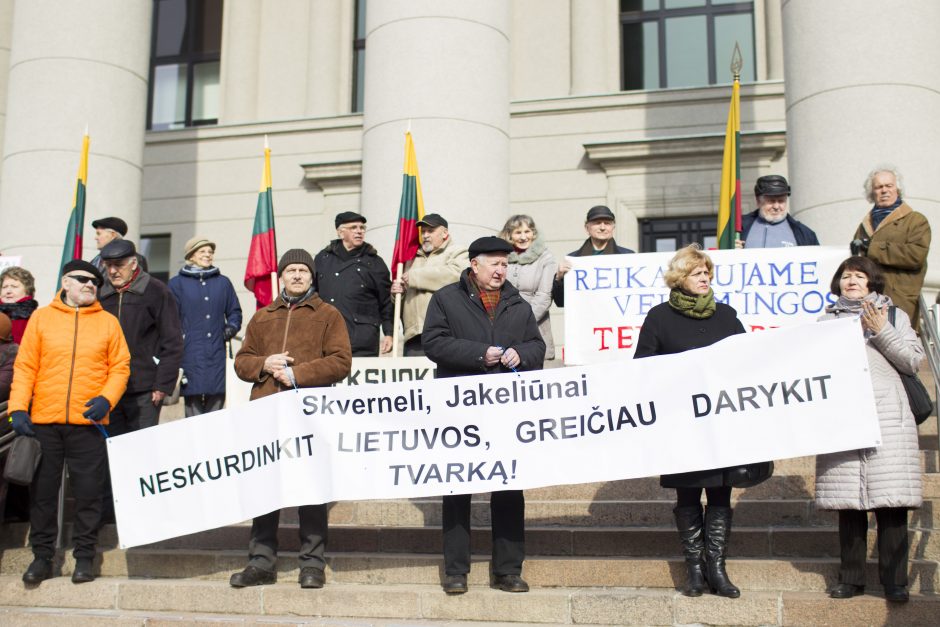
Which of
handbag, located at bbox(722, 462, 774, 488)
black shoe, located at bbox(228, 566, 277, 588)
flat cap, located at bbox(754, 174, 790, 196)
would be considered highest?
flat cap, located at bbox(754, 174, 790, 196)

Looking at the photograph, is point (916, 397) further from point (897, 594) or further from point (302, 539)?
→ point (302, 539)

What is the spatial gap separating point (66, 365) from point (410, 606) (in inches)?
108

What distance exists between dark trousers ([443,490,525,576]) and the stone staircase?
164mm

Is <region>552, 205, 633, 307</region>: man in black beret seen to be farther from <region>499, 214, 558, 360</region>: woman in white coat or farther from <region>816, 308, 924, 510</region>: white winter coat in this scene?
<region>816, 308, 924, 510</region>: white winter coat

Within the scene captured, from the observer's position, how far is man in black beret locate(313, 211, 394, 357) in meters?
9.06

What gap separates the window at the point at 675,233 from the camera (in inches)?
654

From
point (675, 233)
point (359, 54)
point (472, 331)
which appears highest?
point (359, 54)

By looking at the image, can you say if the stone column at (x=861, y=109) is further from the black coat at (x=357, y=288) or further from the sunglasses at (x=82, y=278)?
the sunglasses at (x=82, y=278)

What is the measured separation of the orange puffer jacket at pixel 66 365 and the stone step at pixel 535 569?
102 cm

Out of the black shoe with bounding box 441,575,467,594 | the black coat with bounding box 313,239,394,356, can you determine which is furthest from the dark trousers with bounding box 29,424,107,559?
the black shoe with bounding box 441,575,467,594

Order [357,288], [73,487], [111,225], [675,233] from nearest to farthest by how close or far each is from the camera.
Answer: [73,487] → [357,288] → [111,225] → [675,233]

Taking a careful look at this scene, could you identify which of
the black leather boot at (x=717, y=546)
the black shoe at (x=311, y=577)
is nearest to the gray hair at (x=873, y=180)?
the black leather boot at (x=717, y=546)

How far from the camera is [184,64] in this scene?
20.0 m

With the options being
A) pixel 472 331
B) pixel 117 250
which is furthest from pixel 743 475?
pixel 117 250
